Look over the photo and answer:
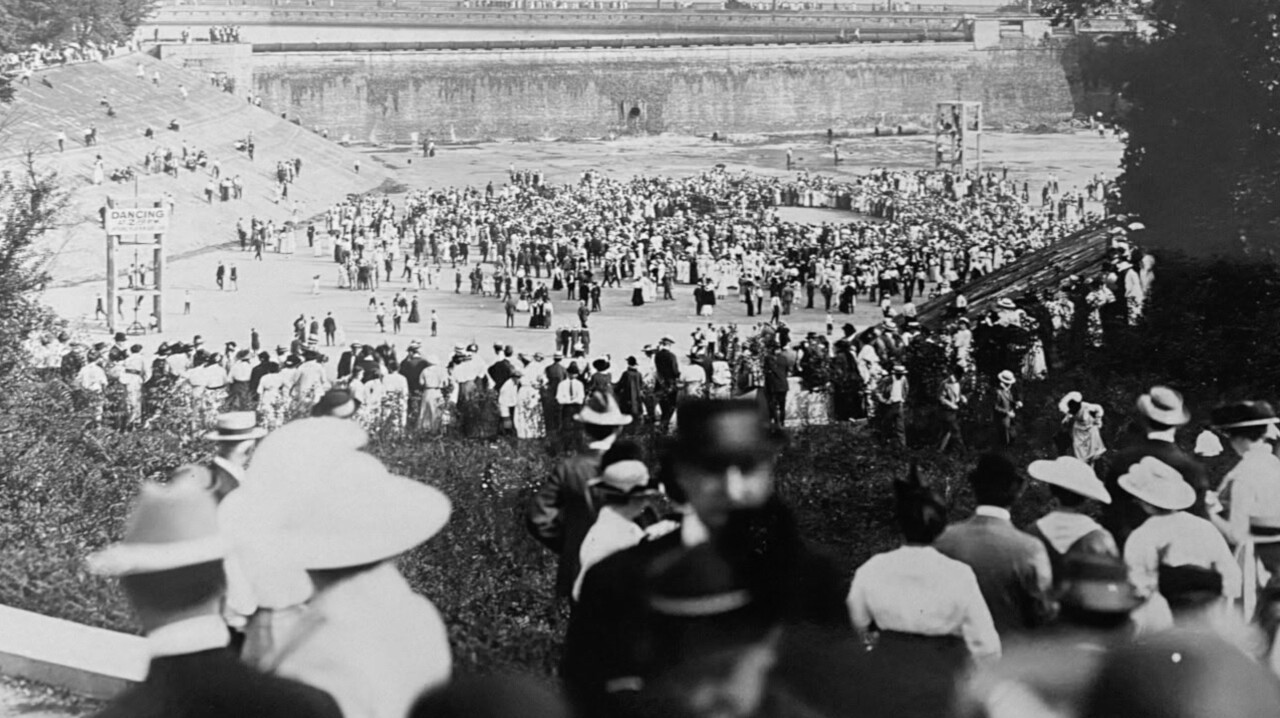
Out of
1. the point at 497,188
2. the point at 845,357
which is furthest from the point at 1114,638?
the point at 497,188

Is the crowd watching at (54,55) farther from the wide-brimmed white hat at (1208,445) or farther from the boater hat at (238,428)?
the wide-brimmed white hat at (1208,445)

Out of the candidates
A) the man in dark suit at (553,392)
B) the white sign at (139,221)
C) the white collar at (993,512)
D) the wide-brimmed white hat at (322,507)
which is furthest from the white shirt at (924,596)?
the white sign at (139,221)

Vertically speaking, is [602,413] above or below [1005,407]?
above

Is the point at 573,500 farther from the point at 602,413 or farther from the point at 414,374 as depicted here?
the point at 414,374

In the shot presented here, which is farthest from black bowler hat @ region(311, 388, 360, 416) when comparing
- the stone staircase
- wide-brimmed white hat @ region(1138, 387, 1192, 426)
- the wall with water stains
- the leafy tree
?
wide-brimmed white hat @ region(1138, 387, 1192, 426)

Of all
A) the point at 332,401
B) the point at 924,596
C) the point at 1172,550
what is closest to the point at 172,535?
the point at 924,596
